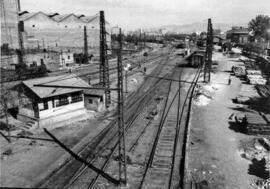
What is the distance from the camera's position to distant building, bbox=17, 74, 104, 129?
2398 centimetres

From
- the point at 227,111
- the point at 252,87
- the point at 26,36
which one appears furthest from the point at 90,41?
the point at 227,111

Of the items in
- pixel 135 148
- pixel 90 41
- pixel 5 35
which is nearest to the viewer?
pixel 135 148

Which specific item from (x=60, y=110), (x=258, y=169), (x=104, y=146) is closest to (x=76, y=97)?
(x=60, y=110)

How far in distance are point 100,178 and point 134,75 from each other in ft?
113

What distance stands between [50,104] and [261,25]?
382ft

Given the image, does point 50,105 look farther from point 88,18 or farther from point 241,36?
point 241,36

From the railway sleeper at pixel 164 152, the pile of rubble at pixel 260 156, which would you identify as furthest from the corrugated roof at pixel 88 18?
the pile of rubble at pixel 260 156

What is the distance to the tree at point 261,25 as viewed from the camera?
111 metres

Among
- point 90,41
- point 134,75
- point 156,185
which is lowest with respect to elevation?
point 156,185

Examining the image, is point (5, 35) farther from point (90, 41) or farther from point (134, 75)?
point (134, 75)

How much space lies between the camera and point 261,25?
116125 millimetres

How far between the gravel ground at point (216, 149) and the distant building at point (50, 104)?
38.8ft

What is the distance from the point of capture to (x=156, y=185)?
15633mm

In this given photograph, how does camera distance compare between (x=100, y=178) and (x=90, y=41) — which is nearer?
(x=100, y=178)
